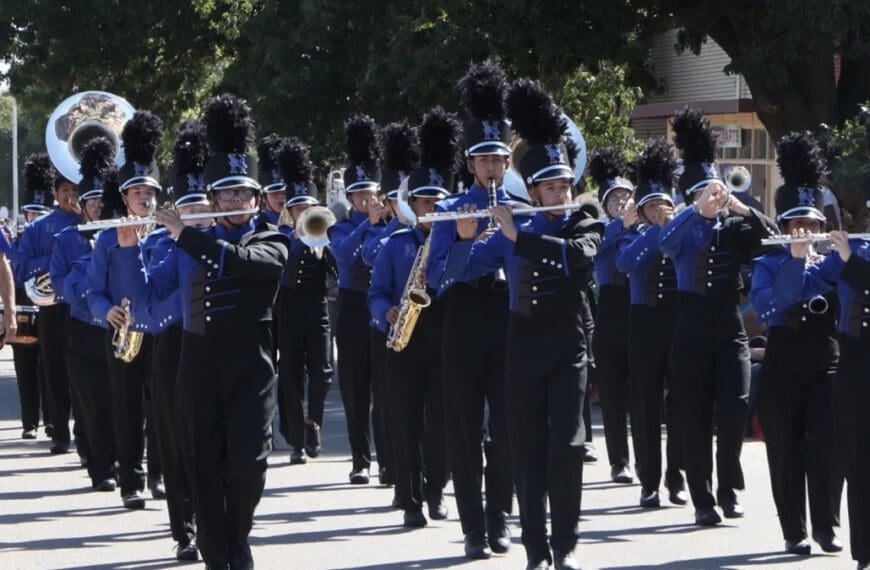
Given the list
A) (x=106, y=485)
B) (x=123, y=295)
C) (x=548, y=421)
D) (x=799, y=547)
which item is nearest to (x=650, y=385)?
(x=799, y=547)

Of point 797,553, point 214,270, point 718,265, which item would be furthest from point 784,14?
point 214,270

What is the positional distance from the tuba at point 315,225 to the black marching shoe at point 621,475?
9.12 feet

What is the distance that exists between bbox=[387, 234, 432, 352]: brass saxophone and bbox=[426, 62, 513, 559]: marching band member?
0.40 m

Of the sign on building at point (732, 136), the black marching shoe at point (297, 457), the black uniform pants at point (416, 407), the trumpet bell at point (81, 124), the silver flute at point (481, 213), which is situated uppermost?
the sign on building at point (732, 136)

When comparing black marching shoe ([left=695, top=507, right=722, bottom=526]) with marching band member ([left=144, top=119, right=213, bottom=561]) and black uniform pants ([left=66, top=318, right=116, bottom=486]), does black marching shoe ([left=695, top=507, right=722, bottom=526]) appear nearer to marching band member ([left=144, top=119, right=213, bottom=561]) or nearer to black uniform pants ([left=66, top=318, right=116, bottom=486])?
marching band member ([left=144, top=119, right=213, bottom=561])

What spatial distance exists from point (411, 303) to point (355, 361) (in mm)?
2855

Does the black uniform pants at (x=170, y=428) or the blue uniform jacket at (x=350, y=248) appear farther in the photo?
the blue uniform jacket at (x=350, y=248)

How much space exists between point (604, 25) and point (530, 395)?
1300 cm

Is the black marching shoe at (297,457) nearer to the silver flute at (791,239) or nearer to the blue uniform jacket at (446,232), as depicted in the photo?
the blue uniform jacket at (446,232)

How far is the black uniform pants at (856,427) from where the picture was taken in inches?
364

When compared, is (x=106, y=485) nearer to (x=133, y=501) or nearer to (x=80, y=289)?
(x=133, y=501)

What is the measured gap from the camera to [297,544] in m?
10.9

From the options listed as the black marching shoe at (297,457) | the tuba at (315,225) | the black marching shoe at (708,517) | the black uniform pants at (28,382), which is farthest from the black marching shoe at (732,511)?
the black uniform pants at (28,382)

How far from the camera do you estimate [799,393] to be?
34.2 ft
